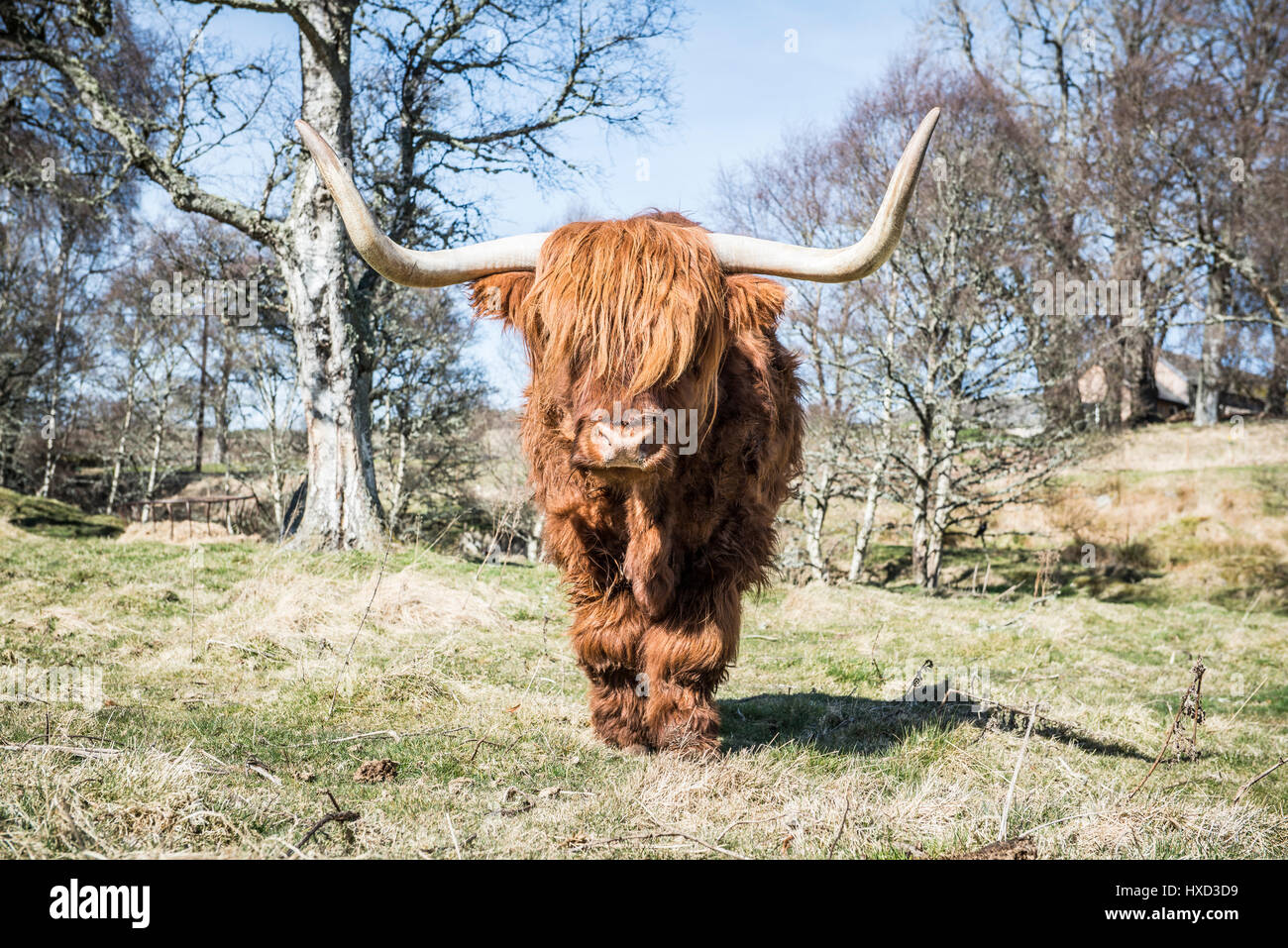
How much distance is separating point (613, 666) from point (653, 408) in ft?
3.96

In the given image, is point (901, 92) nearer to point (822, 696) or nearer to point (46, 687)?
point (822, 696)

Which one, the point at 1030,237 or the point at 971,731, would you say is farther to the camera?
the point at 1030,237

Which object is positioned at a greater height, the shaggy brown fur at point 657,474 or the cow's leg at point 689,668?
the shaggy brown fur at point 657,474

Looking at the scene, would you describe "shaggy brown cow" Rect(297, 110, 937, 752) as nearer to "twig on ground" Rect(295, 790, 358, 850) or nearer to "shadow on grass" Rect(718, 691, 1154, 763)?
"shadow on grass" Rect(718, 691, 1154, 763)

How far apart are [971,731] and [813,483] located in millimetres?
8799

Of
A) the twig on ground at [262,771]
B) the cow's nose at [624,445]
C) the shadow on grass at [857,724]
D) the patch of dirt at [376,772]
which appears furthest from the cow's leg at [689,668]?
the twig on ground at [262,771]

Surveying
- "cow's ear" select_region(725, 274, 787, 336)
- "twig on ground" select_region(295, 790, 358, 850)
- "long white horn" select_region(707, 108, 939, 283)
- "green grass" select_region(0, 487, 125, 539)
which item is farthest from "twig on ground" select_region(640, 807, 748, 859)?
"green grass" select_region(0, 487, 125, 539)

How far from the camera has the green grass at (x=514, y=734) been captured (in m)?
2.32

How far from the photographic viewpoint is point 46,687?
366 centimetres

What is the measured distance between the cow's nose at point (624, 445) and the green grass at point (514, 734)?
3.50ft

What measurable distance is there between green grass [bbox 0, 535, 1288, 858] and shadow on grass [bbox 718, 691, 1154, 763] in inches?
0.9

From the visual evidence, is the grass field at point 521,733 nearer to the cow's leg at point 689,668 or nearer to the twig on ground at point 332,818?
the twig on ground at point 332,818

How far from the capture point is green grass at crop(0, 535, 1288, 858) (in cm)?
232
